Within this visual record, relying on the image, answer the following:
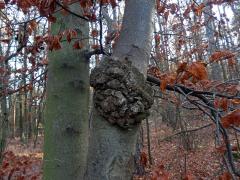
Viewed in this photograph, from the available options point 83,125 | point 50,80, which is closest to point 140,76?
point 83,125

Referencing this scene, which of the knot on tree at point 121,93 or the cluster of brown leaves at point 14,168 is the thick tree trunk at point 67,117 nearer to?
the knot on tree at point 121,93

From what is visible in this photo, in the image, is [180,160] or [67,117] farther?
[180,160]

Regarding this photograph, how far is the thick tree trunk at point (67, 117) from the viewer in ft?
6.22

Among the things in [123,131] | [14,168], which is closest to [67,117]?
[123,131]

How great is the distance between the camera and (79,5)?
7.24 ft

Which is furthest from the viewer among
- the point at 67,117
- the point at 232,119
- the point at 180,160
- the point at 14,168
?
the point at 180,160

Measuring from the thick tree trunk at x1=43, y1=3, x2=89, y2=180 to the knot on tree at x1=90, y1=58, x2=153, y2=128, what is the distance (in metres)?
0.51

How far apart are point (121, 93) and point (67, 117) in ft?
2.10

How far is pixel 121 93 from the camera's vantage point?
4.56 ft

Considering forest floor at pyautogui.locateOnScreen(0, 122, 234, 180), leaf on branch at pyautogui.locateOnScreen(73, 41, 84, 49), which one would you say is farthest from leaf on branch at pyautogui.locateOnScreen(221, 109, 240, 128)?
forest floor at pyautogui.locateOnScreen(0, 122, 234, 180)

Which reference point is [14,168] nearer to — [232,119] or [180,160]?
[180,160]

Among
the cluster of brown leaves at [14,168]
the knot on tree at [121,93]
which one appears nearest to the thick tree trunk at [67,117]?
the knot on tree at [121,93]

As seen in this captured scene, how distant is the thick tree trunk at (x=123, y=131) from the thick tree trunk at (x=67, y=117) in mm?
522

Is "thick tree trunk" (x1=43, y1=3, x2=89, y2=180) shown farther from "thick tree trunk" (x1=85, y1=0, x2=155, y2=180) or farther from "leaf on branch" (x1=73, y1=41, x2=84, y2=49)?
"thick tree trunk" (x1=85, y1=0, x2=155, y2=180)
